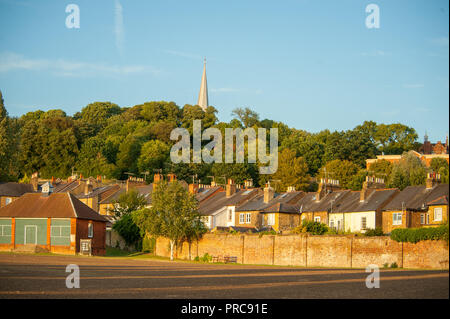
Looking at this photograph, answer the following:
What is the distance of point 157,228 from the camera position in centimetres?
6231

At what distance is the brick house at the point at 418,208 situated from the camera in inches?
2306

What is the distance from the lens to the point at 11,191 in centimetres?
8556

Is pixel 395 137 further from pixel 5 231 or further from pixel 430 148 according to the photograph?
pixel 5 231

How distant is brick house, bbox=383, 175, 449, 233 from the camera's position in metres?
58.6

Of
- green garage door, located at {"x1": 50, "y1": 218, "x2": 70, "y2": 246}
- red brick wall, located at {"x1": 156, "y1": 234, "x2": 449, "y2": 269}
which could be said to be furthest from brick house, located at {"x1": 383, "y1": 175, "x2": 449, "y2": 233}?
green garage door, located at {"x1": 50, "y1": 218, "x2": 70, "y2": 246}

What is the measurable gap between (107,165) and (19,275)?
79.7 meters

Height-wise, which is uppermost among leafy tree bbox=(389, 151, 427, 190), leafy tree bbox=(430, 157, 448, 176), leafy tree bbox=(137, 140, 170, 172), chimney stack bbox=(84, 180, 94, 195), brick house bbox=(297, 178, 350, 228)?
leafy tree bbox=(137, 140, 170, 172)

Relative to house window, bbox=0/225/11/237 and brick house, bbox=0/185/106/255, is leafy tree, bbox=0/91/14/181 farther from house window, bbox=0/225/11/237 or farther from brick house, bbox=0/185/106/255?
house window, bbox=0/225/11/237

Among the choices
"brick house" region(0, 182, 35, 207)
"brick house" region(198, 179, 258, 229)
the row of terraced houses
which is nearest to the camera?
the row of terraced houses

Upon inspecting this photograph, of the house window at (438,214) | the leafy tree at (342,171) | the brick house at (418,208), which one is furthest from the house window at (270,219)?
the leafy tree at (342,171)

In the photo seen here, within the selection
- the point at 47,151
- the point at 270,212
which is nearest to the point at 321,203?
the point at 270,212

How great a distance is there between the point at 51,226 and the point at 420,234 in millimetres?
37556
